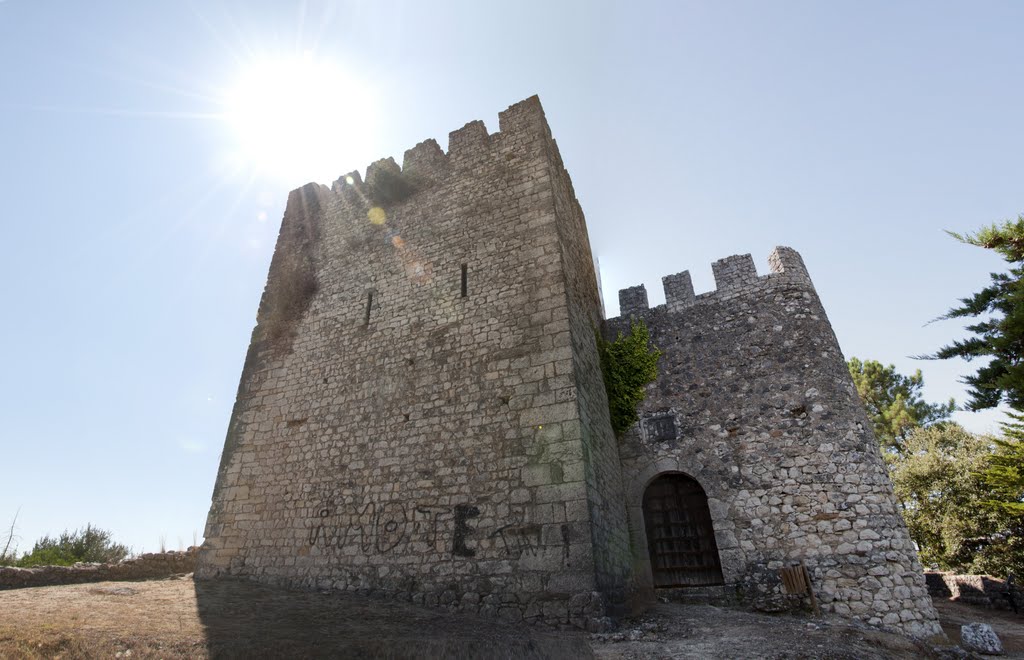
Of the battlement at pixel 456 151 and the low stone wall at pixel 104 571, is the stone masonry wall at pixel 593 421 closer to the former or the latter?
the battlement at pixel 456 151

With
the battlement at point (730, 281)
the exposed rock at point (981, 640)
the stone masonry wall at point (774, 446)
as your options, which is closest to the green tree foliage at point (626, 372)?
the stone masonry wall at point (774, 446)

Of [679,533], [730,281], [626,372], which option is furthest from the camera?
[730,281]

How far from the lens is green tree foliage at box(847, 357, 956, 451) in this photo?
732 inches

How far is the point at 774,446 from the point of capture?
8320 millimetres

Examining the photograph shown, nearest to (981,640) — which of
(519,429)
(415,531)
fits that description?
(519,429)

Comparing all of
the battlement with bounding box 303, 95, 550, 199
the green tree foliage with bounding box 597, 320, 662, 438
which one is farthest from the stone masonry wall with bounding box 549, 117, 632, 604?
the battlement with bounding box 303, 95, 550, 199

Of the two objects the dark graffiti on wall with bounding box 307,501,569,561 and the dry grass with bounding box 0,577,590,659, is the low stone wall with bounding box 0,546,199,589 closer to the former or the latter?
the dry grass with bounding box 0,577,590,659

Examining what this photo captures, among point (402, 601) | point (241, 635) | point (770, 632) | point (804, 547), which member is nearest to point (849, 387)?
point (804, 547)

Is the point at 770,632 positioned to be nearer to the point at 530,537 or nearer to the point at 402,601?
the point at 530,537

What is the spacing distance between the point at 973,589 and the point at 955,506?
2676 mm

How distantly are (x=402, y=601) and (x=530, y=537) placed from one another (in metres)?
1.90

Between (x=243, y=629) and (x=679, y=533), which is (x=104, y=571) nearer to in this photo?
(x=243, y=629)

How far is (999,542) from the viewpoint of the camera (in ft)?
42.3

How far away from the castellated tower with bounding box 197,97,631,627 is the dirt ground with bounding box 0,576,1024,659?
60cm
